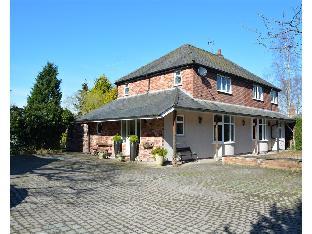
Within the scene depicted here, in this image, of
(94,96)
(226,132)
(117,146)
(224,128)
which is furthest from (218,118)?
(94,96)

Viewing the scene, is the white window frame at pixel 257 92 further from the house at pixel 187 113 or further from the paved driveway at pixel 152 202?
the paved driveway at pixel 152 202

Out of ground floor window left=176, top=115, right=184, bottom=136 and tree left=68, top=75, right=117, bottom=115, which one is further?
tree left=68, top=75, right=117, bottom=115

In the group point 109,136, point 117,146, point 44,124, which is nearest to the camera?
point 117,146

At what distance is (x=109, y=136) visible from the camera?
2341cm

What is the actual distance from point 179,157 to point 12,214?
1153 centimetres

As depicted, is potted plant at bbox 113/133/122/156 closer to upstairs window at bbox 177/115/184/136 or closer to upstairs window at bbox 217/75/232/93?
upstairs window at bbox 177/115/184/136

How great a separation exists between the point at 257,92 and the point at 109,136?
14.9 m

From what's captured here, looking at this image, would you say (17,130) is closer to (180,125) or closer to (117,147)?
(117,147)

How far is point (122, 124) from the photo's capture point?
22.0 m

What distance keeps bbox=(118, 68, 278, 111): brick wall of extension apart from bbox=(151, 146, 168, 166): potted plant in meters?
5.13

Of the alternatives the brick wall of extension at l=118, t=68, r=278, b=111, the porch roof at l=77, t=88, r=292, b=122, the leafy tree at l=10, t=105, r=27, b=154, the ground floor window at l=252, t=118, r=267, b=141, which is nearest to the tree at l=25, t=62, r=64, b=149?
the leafy tree at l=10, t=105, r=27, b=154

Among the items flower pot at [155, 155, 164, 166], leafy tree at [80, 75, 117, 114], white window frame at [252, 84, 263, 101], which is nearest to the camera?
flower pot at [155, 155, 164, 166]

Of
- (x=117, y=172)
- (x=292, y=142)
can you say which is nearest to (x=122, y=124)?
(x=117, y=172)

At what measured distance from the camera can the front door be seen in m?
20.5
